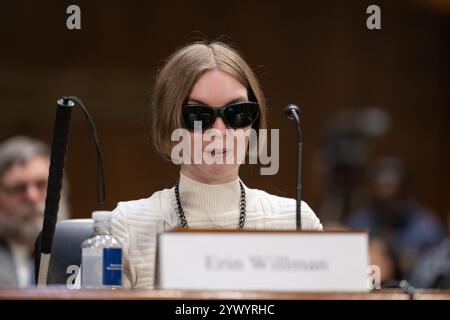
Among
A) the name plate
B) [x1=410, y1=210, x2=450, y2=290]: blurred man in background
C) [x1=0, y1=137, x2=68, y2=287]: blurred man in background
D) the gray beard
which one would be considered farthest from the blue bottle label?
[x1=410, y1=210, x2=450, y2=290]: blurred man in background

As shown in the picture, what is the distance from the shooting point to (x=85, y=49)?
18.2 ft

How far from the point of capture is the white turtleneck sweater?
→ 2248mm

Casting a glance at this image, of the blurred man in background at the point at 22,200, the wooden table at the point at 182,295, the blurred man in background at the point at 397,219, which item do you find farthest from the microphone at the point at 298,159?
the blurred man in background at the point at 397,219

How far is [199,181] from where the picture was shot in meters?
2.29

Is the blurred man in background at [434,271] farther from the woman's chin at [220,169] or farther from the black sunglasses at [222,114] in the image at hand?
the black sunglasses at [222,114]

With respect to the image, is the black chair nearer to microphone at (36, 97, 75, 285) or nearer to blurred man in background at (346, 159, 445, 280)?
microphone at (36, 97, 75, 285)

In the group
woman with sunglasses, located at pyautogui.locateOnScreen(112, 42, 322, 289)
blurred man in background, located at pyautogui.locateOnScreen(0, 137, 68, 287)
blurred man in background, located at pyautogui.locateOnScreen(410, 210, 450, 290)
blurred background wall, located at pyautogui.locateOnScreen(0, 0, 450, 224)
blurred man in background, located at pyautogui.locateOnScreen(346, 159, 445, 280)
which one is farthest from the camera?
blurred background wall, located at pyautogui.locateOnScreen(0, 0, 450, 224)

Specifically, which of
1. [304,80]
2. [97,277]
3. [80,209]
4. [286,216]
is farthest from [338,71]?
[97,277]

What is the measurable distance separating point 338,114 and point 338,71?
0.26 m

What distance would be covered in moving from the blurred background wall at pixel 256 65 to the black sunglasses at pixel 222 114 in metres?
3.03

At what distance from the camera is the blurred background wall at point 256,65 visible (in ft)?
17.7

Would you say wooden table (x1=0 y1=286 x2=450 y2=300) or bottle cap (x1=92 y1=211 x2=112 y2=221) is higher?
bottle cap (x1=92 y1=211 x2=112 y2=221)
